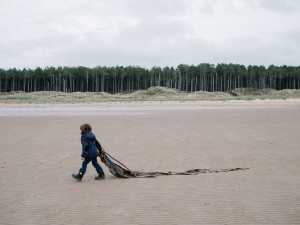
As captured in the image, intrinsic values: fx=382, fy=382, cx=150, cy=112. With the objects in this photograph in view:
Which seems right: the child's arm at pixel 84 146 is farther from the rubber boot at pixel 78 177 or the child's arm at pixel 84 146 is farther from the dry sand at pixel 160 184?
the dry sand at pixel 160 184

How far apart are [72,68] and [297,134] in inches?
4116

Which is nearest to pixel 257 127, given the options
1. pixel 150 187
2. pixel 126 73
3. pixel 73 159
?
pixel 73 159

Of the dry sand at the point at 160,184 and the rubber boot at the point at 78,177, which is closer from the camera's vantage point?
the dry sand at the point at 160,184

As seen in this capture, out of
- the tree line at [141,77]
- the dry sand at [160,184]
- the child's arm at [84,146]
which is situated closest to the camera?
the dry sand at [160,184]

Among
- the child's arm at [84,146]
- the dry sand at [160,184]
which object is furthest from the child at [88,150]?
the dry sand at [160,184]

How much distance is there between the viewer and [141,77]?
11738 centimetres

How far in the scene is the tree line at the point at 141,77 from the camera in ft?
371

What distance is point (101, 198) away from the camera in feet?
27.5

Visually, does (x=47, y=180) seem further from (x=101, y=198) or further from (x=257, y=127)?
(x=257, y=127)

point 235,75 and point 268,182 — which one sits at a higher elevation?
point 235,75

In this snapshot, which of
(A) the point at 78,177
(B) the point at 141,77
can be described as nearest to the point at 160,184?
(A) the point at 78,177

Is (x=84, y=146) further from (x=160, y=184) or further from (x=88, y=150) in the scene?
(x=160, y=184)

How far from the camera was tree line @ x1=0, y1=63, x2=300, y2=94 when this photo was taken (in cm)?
11294

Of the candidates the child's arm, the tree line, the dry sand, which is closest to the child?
the child's arm
